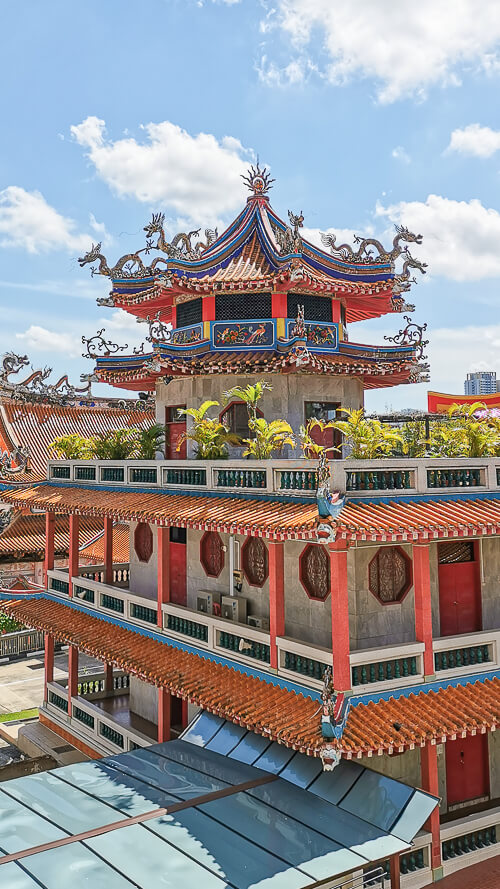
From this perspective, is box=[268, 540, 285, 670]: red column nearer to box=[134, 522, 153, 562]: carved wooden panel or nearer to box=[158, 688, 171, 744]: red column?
box=[158, 688, 171, 744]: red column

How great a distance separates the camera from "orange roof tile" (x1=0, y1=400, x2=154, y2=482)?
38.6 m

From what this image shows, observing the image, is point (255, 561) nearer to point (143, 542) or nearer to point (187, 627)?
point (187, 627)

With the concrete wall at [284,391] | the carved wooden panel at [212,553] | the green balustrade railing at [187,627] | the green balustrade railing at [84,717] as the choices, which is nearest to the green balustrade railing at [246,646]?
the green balustrade railing at [187,627]

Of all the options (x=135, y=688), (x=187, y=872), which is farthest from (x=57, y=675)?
(x=187, y=872)

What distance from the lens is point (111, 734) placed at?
19.4m

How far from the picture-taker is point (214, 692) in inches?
557

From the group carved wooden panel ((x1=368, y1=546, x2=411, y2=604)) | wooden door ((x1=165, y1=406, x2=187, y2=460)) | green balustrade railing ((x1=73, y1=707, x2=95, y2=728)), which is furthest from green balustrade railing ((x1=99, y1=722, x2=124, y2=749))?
carved wooden panel ((x1=368, y1=546, x2=411, y2=604))

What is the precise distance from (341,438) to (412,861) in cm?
1087

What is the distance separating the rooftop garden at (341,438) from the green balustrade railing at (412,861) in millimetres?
7306

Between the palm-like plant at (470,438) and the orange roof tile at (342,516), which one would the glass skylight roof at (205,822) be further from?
the palm-like plant at (470,438)

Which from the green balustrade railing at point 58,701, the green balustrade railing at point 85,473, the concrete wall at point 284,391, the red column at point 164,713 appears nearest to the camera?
the red column at point 164,713

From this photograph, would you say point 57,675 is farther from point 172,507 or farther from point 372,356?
point 372,356

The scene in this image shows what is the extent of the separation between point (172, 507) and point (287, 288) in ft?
22.8

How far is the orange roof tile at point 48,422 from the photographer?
38.6 m
